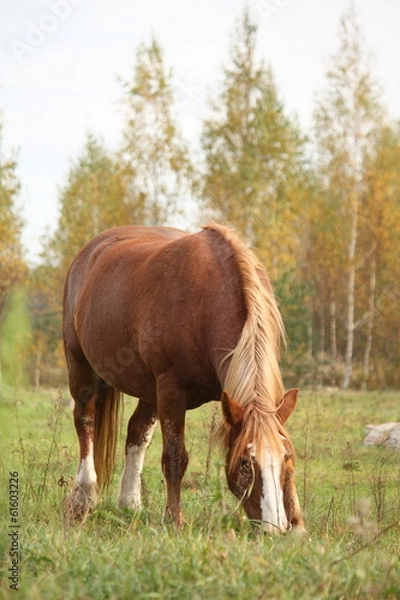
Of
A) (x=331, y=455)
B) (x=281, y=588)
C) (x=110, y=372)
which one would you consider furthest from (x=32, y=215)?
(x=281, y=588)

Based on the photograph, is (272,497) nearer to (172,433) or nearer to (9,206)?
(172,433)

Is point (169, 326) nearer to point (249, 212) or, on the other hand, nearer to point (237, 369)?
point (237, 369)

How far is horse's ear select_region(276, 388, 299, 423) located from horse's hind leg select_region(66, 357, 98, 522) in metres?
1.71

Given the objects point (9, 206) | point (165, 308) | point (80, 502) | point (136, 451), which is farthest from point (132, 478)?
point (9, 206)

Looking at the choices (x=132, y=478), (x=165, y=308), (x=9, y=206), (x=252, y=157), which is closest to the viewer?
(x=165, y=308)

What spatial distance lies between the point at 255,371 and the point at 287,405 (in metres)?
0.24

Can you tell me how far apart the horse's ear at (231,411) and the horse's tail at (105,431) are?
236 cm

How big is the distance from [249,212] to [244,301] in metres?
17.6

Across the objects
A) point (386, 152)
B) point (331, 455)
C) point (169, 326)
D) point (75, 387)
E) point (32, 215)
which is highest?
point (386, 152)

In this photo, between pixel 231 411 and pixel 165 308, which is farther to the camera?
pixel 165 308

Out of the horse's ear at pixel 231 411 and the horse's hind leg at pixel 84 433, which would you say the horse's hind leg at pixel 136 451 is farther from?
the horse's ear at pixel 231 411

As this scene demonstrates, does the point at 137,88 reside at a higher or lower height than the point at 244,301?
higher

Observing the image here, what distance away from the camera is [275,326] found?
468cm

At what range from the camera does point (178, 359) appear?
190 inches
